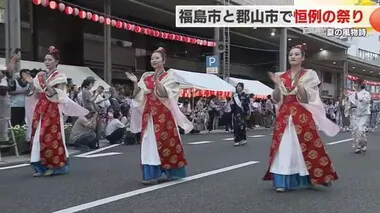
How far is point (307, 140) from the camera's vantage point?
6.23 meters

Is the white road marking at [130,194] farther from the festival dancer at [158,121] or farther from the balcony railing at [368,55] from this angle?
the balcony railing at [368,55]

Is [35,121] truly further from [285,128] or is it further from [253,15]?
[253,15]

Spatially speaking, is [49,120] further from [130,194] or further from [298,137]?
[298,137]

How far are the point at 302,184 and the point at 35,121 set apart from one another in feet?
12.5

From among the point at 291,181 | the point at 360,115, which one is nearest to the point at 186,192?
the point at 291,181

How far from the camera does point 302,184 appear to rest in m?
6.40

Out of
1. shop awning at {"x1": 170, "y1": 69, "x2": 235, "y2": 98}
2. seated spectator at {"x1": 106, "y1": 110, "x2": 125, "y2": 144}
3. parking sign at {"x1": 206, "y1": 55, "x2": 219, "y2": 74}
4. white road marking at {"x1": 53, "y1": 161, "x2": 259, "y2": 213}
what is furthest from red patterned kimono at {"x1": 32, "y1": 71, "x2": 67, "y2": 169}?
parking sign at {"x1": 206, "y1": 55, "x2": 219, "y2": 74}

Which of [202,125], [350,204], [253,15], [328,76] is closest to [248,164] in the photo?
[350,204]

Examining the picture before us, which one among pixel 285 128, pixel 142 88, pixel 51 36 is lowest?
pixel 285 128

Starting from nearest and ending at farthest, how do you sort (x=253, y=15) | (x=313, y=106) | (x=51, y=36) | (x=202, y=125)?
(x=313, y=106) → (x=202, y=125) → (x=51, y=36) → (x=253, y=15)

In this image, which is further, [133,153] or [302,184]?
[133,153]

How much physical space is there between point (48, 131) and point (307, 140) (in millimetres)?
3602

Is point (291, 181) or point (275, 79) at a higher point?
point (275, 79)

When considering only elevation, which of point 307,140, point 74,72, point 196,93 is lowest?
point 307,140
